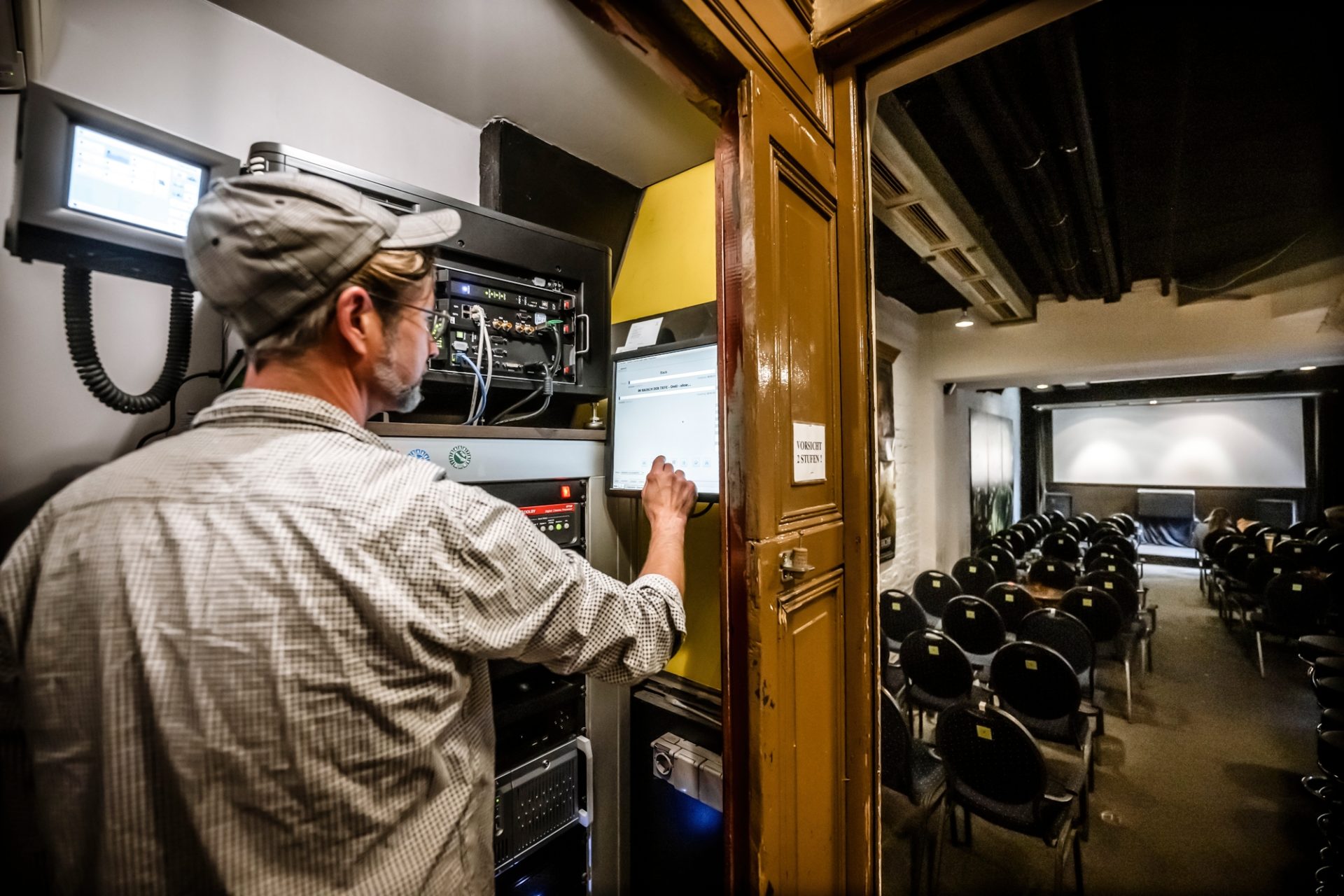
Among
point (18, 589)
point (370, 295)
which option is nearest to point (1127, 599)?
point (370, 295)

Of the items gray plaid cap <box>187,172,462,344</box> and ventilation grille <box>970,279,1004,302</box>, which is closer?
gray plaid cap <box>187,172,462,344</box>

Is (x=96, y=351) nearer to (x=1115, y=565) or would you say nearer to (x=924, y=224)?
(x=924, y=224)

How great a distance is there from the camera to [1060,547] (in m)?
6.23

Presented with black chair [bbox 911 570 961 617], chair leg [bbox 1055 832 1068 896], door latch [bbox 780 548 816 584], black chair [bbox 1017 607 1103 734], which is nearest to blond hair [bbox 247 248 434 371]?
door latch [bbox 780 548 816 584]

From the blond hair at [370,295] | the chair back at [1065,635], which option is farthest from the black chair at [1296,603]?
the blond hair at [370,295]

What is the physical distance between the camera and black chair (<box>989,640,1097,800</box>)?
2.54 m

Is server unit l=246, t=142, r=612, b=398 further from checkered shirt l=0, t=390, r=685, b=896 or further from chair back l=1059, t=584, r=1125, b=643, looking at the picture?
chair back l=1059, t=584, r=1125, b=643

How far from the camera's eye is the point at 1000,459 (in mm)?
8367

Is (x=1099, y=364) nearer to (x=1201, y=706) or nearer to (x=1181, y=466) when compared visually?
(x=1201, y=706)

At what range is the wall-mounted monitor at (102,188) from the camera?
2.56 feet

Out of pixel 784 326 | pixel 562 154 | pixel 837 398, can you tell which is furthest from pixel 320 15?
pixel 837 398

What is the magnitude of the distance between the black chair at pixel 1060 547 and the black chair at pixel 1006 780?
498 cm

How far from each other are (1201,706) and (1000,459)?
16.3 feet

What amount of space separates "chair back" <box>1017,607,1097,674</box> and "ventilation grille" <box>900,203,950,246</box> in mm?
2354
